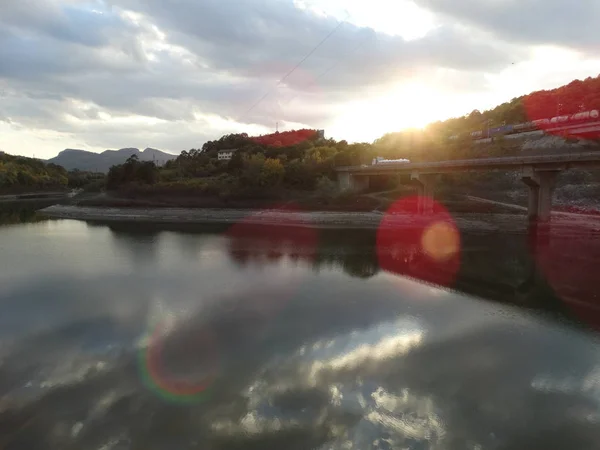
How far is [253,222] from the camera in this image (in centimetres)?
5566

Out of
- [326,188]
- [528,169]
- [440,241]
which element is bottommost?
[440,241]

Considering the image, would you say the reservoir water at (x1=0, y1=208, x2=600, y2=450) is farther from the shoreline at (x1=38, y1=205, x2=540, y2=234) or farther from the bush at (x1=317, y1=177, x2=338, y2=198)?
the bush at (x1=317, y1=177, x2=338, y2=198)

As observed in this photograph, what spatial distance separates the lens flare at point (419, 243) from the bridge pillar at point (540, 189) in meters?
8.44

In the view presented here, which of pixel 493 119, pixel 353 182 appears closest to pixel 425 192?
pixel 353 182

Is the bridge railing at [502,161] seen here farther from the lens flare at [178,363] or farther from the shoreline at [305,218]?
the lens flare at [178,363]

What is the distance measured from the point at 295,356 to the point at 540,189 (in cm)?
4181

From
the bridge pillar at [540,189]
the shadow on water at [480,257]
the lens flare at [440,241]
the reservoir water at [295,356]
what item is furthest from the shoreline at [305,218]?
the reservoir water at [295,356]

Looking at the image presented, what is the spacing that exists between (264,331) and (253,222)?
39.5m

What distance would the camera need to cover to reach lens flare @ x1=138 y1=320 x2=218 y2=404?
11938mm

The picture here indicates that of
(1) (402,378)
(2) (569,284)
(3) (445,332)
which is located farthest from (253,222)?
(1) (402,378)

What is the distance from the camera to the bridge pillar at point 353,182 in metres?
70.5

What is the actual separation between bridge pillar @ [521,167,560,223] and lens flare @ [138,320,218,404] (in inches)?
1632

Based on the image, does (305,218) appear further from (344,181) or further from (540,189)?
(540,189)

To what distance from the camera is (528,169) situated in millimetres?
46438
